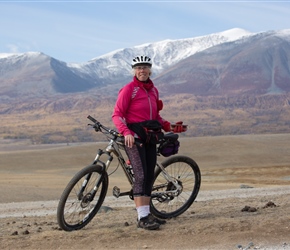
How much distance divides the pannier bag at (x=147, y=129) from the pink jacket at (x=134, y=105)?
0.06 metres

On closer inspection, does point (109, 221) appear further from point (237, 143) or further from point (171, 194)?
point (237, 143)

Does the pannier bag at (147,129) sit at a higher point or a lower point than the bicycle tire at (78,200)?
higher

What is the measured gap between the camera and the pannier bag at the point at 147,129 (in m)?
6.99

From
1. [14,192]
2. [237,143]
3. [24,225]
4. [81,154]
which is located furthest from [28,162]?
[24,225]

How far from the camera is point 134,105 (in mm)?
6984

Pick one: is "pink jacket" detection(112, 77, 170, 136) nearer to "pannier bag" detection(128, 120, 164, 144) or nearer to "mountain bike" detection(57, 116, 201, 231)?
"pannier bag" detection(128, 120, 164, 144)

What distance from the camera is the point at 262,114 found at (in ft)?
600

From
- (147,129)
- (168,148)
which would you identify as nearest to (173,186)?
(168,148)

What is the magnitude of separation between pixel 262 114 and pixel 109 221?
587ft

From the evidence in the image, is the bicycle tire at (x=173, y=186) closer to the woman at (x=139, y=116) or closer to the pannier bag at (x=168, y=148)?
the pannier bag at (x=168, y=148)

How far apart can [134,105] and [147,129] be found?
1.10ft

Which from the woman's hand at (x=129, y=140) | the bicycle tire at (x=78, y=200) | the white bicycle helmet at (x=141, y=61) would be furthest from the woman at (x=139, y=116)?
the bicycle tire at (x=78, y=200)

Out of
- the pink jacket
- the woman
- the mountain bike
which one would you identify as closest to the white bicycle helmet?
the woman

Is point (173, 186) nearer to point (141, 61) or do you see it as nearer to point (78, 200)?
point (78, 200)
